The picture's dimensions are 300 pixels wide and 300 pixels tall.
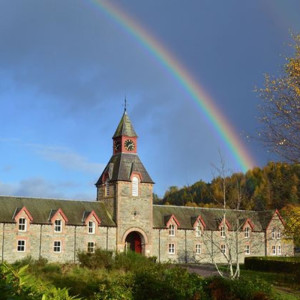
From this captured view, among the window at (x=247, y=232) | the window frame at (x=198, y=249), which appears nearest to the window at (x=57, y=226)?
the window frame at (x=198, y=249)

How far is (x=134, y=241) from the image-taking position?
5125 cm

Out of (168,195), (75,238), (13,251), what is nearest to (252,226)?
(75,238)

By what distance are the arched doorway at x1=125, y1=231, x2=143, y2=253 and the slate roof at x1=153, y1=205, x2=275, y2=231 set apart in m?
2.32

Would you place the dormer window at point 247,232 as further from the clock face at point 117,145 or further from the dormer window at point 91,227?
the dormer window at point 91,227

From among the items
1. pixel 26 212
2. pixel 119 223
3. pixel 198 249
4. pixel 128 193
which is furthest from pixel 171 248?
pixel 26 212

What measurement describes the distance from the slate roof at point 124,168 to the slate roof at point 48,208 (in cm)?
386

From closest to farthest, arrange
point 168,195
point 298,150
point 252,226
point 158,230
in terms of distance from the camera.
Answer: point 298,150 < point 158,230 < point 252,226 < point 168,195

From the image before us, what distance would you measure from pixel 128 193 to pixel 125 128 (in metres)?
7.82

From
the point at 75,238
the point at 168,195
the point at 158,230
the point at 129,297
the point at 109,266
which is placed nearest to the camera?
the point at 129,297

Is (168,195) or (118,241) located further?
(168,195)

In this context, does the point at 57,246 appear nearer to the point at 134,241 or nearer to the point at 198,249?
the point at 134,241

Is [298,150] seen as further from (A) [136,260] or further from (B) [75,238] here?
(B) [75,238]

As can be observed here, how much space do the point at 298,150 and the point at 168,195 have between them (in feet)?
413

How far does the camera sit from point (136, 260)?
2927cm
